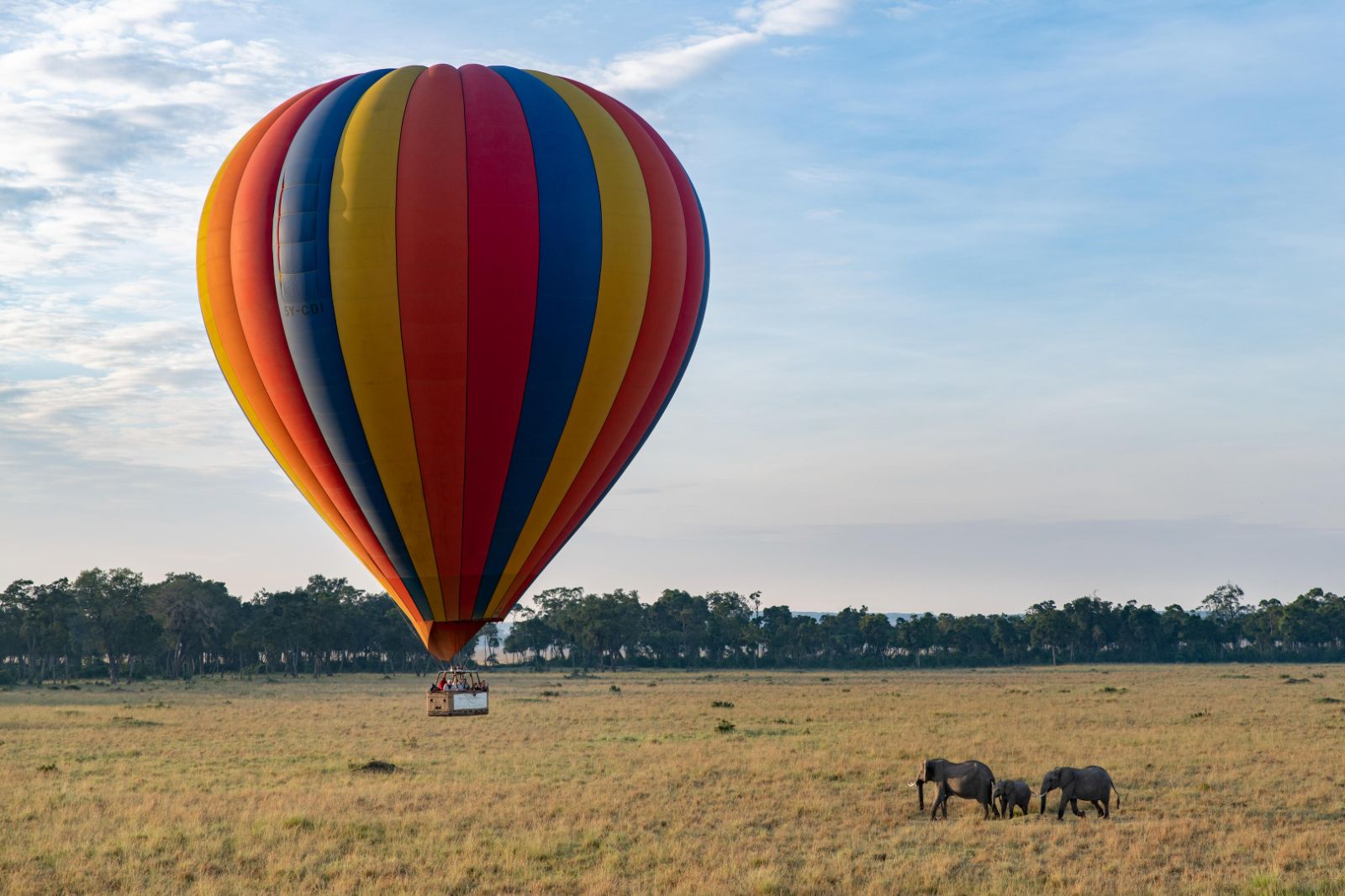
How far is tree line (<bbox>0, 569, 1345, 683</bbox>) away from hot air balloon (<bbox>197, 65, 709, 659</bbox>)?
91.5m

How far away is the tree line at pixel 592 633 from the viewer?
11206 cm

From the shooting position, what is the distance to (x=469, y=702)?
22453 millimetres

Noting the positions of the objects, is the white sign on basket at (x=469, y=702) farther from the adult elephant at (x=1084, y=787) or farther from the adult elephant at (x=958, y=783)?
the adult elephant at (x=1084, y=787)

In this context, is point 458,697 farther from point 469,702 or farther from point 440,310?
point 440,310

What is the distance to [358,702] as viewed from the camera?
62.8 meters

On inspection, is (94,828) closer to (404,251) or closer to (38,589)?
(404,251)

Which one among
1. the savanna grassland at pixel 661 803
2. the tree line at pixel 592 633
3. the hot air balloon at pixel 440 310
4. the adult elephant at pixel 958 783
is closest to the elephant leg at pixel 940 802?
the adult elephant at pixel 958 783

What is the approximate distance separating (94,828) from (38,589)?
105 metres

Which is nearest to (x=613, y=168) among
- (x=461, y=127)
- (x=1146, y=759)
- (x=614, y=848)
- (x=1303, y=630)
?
(x=461, y=127)

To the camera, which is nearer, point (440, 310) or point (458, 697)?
point (440, 310)

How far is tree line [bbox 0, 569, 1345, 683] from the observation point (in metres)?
112

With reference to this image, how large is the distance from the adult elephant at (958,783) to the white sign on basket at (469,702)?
28.4 feet

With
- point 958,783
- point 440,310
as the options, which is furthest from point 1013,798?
point 440,310

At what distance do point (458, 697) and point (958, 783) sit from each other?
9.78m
